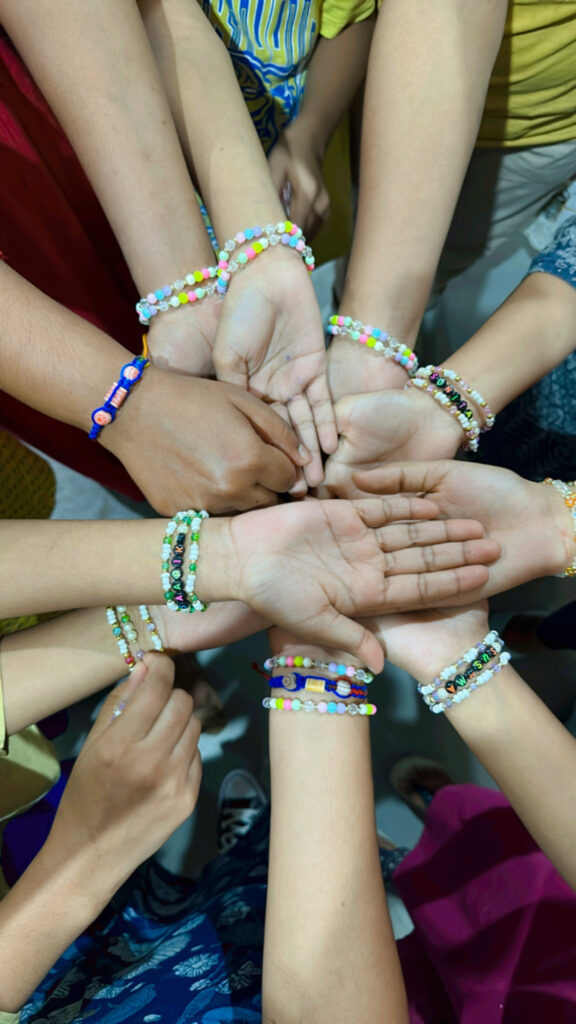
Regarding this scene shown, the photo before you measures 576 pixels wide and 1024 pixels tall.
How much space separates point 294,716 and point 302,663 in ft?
0.23

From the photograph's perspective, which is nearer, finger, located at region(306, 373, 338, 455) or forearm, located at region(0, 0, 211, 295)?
forearm, located at region(0, 0, 211, 295)

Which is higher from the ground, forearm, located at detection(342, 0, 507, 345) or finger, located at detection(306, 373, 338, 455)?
forearm, located at detection(342, 0, 507, 345)

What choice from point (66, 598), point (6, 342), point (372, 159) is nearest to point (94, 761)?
point (66, 598)

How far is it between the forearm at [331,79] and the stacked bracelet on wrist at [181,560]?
2.19ft

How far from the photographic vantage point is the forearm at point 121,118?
2.65ft

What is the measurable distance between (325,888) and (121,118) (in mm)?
946

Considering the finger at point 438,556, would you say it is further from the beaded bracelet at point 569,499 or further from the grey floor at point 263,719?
the grey floor at point 263,719

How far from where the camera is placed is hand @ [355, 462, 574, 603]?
3.03ft

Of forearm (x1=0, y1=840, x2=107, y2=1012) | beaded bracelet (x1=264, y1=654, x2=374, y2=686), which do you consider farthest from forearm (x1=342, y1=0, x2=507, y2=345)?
forearm (x1=0, y1=840, x2=107, y2=1012)

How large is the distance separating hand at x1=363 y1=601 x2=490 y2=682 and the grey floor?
21.8 inches

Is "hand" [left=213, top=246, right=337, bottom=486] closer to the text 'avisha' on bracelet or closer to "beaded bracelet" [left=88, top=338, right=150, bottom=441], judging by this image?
the text 'avisha' on bracelet

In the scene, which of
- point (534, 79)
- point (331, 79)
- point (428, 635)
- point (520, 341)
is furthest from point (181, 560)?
point (534, 79)

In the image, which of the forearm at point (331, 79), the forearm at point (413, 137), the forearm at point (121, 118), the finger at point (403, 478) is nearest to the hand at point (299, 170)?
the forearm at point (331, 79)

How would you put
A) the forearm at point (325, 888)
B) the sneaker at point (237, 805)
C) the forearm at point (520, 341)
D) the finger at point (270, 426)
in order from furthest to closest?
the sneaker at point (237, 805), the forearm at point (520, 341), the finger at point (270, 426), the forearm at point (325, 888)
